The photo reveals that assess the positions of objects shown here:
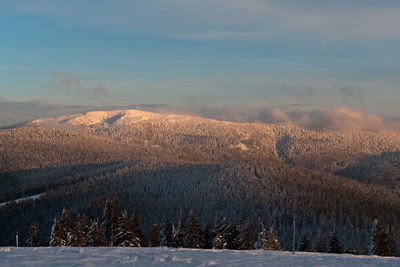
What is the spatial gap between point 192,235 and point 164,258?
38.7 m

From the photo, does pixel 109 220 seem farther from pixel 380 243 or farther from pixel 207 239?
pixel 380 243

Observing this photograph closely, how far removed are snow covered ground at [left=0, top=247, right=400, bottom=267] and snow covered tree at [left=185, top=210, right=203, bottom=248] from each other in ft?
113

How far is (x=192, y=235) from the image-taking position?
6525 cm

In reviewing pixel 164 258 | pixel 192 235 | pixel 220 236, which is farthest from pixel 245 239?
pixel 164 258

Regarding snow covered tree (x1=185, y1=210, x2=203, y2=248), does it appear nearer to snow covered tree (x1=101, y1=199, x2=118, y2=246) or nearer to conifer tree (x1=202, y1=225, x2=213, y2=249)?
conifer tree (x1=202, y1=225, x2=213, y2=249)

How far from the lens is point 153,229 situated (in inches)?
2571

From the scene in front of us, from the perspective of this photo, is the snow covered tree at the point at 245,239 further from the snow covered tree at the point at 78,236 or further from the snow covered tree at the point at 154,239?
the snow covered tree at the point at 78,236

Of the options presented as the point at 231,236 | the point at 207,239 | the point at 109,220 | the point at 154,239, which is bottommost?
the point at 207,239

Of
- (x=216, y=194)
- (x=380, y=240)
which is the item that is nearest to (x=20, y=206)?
(x=216, y=194)

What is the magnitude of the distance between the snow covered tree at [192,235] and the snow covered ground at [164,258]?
3443 cm

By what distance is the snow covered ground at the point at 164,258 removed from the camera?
25906 millimetres

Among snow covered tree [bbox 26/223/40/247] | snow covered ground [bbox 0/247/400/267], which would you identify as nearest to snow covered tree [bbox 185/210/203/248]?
snow covered tree [bbox 26/223/40/247]

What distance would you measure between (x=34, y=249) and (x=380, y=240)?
49.7 m

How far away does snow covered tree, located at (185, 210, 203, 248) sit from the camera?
6488 centimetres
